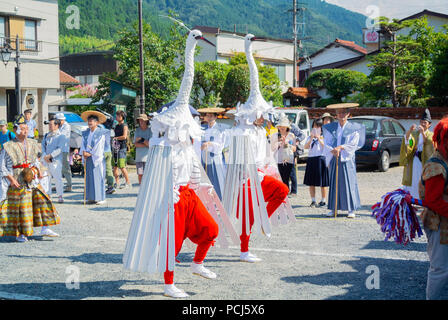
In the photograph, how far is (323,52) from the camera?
49.2 meters

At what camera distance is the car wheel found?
16325 mm

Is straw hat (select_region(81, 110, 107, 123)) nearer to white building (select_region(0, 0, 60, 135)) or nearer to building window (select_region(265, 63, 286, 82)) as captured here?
white building (select_region(0, 0, 60, 135))

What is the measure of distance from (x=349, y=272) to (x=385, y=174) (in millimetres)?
10697

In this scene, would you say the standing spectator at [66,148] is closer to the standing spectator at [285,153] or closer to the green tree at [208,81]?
the standing spectator at [285,153]

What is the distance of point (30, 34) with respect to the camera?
1129 inches

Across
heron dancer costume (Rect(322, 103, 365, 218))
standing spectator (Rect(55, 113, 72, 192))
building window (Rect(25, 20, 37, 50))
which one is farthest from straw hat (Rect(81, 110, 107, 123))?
building window (Rect(25, 20, 37, 50))

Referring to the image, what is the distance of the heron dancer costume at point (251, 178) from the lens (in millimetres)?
6367

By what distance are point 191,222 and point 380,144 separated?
12.3 meters

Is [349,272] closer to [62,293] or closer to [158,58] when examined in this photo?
[62,293]

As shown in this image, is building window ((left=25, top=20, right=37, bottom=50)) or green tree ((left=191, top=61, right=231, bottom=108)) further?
building window ((left=25, top=20, right=37, bottom=50))

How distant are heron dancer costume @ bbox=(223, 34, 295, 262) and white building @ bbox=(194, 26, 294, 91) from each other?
32.0m

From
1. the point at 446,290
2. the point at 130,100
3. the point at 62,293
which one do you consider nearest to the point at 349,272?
the point at 446,290

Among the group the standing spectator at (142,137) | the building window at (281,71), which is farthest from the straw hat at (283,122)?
the building window at (281,71)

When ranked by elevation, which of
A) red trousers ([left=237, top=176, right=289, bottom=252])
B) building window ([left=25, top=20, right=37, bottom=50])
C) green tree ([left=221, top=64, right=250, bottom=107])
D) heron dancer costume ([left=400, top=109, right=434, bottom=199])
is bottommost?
red trousers ([left=237, top=176, right=289, bottom=252])
